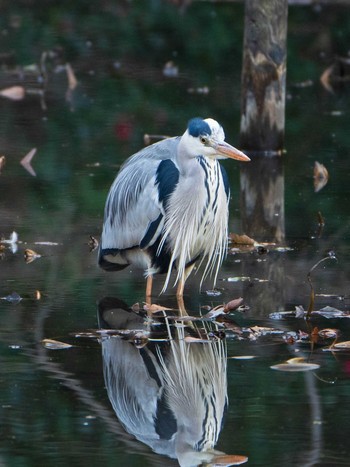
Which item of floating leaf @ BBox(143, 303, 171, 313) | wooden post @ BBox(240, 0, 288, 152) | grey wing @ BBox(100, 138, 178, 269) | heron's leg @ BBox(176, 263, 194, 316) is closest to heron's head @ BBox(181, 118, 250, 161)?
grey wing @ BBox(100, 138, 178, 269)

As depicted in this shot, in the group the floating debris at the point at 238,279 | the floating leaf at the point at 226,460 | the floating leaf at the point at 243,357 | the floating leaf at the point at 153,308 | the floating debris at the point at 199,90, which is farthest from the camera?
the floating debris at the point at 199,90

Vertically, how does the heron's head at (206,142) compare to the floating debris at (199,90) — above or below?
above

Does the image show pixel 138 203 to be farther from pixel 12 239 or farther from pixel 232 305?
pixel 12 239

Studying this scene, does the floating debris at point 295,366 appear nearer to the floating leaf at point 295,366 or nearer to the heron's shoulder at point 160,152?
the floating leaf at point 295,366

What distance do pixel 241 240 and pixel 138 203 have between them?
1.30 meters

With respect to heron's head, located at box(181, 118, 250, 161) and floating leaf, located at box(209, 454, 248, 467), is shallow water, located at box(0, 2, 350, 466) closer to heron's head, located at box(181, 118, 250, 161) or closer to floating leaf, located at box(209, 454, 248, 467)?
floating leaf, located at box(209, 454, 248, 467)

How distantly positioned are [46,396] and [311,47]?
47.0 ft

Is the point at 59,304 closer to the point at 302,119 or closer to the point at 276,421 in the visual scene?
the point at 276,421

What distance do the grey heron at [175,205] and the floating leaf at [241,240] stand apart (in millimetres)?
935

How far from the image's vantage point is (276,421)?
536cm

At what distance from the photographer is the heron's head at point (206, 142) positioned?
23.7 ft

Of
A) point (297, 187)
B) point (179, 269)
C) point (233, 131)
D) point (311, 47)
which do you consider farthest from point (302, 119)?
point (179, 269)

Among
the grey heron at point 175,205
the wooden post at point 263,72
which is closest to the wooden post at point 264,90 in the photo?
the wooden post at point 263,72

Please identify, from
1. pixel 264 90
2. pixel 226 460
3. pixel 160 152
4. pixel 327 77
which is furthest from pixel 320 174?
pixel 226 460
